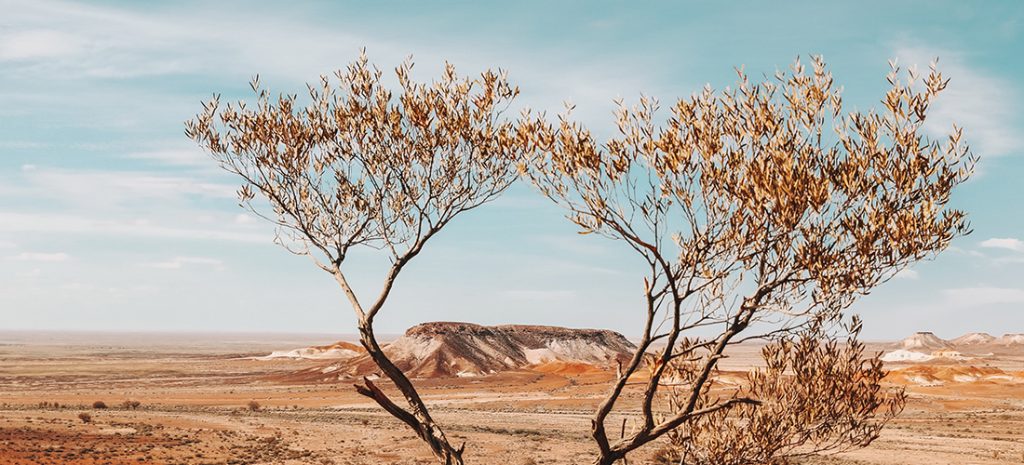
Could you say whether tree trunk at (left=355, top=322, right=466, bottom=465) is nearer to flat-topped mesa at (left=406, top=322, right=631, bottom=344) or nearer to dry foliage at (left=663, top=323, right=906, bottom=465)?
dry foliage at (left=663, top=323, right=906, bottom=465)

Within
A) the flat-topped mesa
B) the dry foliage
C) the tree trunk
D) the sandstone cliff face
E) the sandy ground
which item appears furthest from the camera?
the flat-topped mesa

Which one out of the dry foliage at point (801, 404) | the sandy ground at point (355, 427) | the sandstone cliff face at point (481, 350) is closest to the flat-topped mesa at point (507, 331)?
the sandstone cliff face at point (481, 350)

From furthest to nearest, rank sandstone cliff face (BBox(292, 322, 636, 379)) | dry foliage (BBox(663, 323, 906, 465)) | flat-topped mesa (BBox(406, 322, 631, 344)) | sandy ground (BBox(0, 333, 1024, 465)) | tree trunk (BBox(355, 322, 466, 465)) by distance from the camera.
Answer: flat-topped mesa (BBox(406, 322, 631, 344))
sandstone cliff face (BBox(292, 322, 636, 379))
sandy ground (BBox(0, 333, 1024, 465))
tree trunk (BBox(355, 322, 466, 465))
dry foliage (BBox(663, 323, 906, 465))

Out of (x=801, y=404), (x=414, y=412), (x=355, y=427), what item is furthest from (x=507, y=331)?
(x=801, y=404)

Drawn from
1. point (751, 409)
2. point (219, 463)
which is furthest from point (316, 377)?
point (751, 409)

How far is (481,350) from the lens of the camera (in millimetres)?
152625

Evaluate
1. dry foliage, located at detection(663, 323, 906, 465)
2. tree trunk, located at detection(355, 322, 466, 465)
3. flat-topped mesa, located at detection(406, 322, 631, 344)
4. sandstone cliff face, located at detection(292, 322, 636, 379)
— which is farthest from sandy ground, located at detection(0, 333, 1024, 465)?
flat-topped mesa, located at detection(406, 322, 631, 344)

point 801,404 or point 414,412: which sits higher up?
point 801,404

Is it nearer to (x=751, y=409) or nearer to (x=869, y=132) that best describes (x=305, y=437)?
A: (x=751, y=409)

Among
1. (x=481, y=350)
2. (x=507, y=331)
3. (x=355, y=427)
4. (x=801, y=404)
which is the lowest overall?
(x=355, y=427)

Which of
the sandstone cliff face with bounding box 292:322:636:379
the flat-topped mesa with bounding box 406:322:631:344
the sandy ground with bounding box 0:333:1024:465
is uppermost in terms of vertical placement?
the flat-topped mesa with bounding box 406:322:631:344

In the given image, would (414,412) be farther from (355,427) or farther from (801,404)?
(355,427)

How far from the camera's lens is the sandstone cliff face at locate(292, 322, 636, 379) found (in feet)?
449

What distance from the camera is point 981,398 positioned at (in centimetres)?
9144
